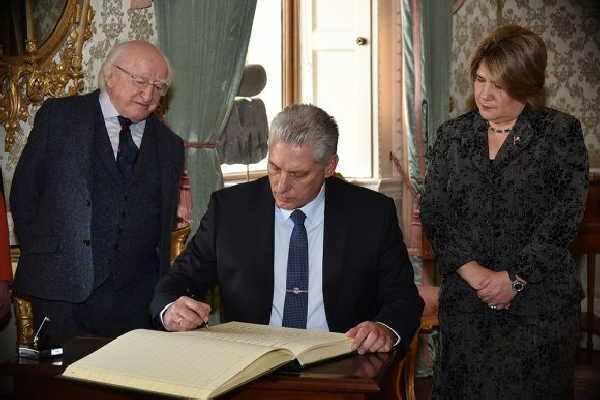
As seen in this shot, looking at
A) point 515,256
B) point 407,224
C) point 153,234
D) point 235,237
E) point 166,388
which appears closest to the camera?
point 166,388

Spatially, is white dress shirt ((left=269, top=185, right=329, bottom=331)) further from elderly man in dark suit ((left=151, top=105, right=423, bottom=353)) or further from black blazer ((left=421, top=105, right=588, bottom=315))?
black blazer ((left=421, top=105, right=588, bottom=315))

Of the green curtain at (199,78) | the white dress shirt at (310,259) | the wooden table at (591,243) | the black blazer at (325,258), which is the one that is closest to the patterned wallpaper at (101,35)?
the green curtain at (199,78)

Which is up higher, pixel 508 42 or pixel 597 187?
pixel 508 42

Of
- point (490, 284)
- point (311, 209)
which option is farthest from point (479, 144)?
point (311, 209)

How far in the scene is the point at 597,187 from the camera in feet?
17.6

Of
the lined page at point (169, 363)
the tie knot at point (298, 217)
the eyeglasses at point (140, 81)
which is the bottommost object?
the lined page at point (169, 363)

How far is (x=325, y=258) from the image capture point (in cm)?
256

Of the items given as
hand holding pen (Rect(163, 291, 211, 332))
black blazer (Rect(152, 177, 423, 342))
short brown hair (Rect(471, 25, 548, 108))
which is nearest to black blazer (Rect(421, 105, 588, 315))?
short brown hair (Rect(471, 25, 548, 108))

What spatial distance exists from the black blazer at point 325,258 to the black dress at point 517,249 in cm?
36

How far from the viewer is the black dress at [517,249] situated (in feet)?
9.22

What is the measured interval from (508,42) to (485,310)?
905 millimetres

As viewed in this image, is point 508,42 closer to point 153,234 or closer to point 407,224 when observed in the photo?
point 153,234

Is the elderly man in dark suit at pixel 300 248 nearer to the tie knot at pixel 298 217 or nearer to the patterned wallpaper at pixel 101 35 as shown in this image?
the tie knot at pixel 298 217

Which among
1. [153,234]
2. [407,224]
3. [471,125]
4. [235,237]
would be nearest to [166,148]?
[153,234]
